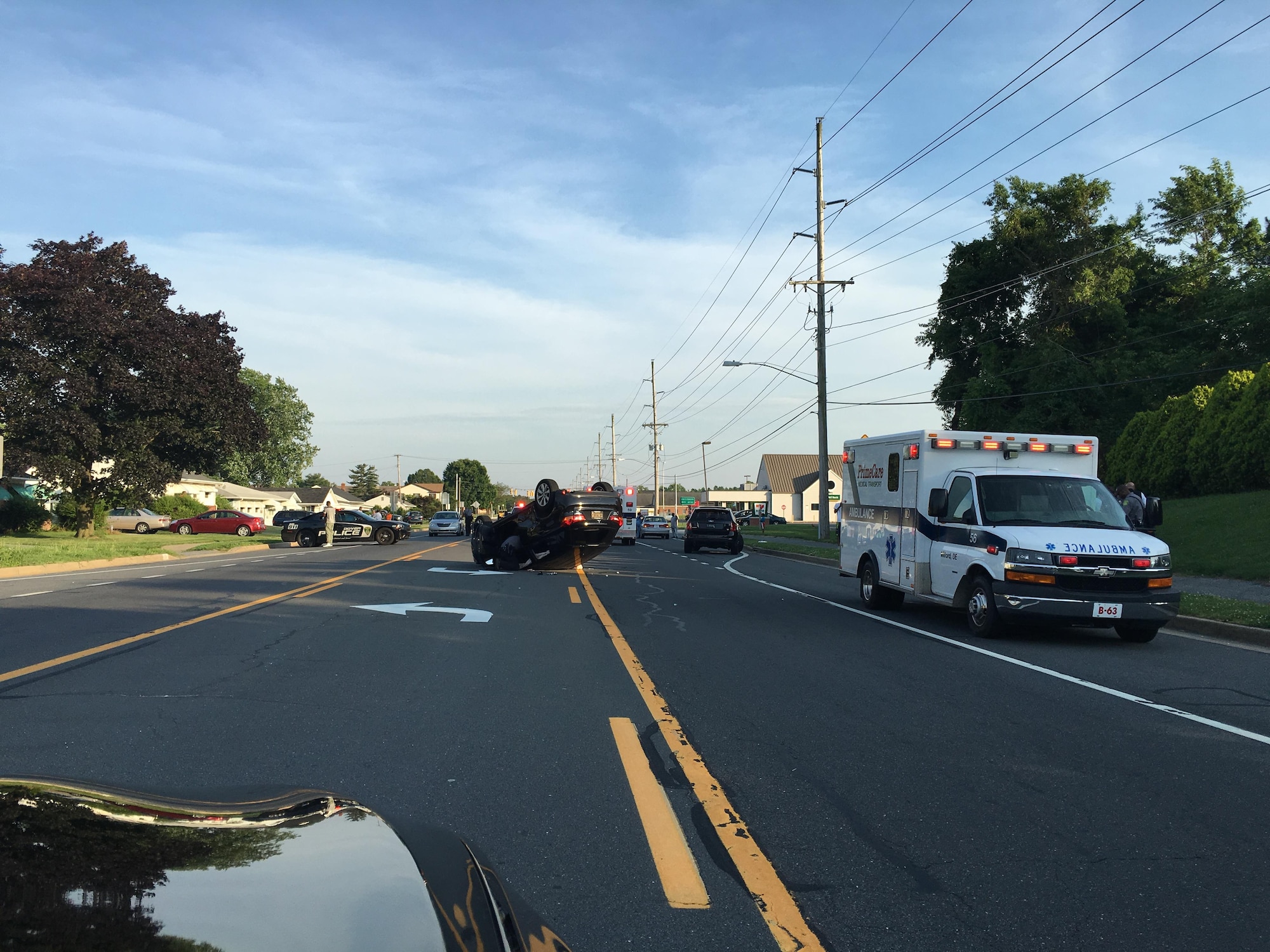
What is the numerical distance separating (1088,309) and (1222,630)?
3724 centimetres

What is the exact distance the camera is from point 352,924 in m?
1.87

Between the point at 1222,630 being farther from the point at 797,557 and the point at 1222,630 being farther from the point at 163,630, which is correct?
the point at 797,557

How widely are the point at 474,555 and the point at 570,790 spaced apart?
1904cm

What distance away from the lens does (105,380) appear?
124 feet

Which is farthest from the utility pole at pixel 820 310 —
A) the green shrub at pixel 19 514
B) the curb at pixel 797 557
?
the green shrub at pixel 19 514

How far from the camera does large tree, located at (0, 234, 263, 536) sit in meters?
36.6

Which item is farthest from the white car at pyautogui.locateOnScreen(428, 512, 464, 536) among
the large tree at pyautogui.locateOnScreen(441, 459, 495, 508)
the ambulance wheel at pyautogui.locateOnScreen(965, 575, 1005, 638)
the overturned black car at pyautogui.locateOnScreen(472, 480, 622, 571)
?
the large tree at pyautogui.locateOnScreen(441, 459, 495, 508)

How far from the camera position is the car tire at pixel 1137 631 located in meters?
11.3

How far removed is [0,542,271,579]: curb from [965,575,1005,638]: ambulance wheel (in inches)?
760

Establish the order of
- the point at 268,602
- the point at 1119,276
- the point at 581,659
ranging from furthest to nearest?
1. the point at 1119,276
2. the point at 268,602
3. the point at 581,659

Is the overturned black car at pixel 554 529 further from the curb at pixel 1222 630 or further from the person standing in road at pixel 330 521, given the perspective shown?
the person standing in road at pixel 330 521

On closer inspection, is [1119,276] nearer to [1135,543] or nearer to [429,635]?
[1135,543]

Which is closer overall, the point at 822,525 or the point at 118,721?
the point at 118,721

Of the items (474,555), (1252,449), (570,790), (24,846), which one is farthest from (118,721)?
(1252,449)
